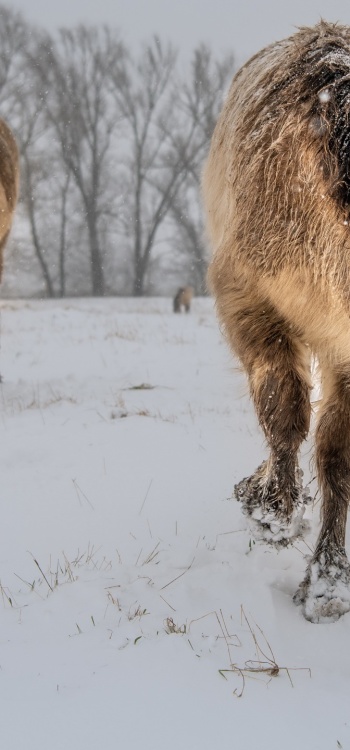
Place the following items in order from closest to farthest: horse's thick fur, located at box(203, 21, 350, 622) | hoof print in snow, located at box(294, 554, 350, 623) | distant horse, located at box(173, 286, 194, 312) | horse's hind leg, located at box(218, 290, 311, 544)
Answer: horse's thick fur, located at box(203, 21, 350, 622)
hoof print in snow, located at box(294, 554, 350, 623)
horse's hind leg, located at box(218, 290, 311, 544)
distant horse, located at box(173, 286, 194, 312)

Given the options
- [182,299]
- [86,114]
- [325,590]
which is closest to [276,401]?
[325,590]

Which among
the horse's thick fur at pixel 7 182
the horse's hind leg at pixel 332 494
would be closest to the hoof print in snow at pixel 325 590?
the horse's hind leg at pixel 332 494

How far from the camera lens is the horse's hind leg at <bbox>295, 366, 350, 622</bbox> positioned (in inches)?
85.5

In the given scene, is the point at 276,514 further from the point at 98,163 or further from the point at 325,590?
the point at 98,163

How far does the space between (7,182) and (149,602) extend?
16.6 ft

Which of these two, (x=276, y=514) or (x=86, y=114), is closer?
(x=276, y=514)

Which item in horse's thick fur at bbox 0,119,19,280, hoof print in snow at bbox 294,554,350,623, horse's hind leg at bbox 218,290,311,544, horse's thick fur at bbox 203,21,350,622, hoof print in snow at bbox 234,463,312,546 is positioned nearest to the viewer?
horse's thick fur at bbox 203,21,350,622

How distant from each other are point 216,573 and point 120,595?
1.21 ft

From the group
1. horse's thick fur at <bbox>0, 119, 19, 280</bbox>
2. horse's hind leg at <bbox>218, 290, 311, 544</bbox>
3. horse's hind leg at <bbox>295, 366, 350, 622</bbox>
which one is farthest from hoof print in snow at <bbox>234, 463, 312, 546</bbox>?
horse's thick fur at <bbox>0, 119, 19, 280</bbox>

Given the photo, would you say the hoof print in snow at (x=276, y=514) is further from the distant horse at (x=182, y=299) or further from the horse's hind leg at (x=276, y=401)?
the distant horse at (x=182, y=299)

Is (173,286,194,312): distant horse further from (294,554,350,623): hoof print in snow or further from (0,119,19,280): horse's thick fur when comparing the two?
(294,554,350,623): hoof print in snow

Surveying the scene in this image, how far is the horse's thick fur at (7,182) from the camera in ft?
18.7

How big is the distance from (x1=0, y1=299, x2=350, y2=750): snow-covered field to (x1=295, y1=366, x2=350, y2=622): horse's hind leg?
0.12m

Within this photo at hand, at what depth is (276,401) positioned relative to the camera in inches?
90.5
